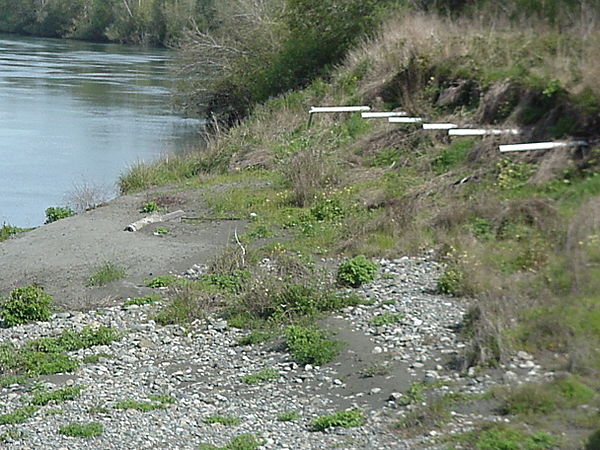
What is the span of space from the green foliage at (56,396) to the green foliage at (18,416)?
0.14 m

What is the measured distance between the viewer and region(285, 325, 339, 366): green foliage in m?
→ 9.05

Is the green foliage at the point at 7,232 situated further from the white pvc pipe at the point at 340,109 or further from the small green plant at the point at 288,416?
the small green plant at the point at 288,416

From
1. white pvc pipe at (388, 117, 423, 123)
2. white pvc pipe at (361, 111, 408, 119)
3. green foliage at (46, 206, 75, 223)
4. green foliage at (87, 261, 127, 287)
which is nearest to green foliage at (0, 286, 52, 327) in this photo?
green foliage at (87, 261, 127, 287)

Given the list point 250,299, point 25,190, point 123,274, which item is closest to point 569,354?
point 250,299

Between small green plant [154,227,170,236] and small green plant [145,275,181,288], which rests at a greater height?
small green plant [145,275,181,288]

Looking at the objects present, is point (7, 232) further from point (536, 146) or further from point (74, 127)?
point (74, 127)

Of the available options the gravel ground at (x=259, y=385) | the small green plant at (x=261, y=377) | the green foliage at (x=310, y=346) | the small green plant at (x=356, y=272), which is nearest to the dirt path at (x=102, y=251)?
the gravel ground at (x=259, y=385)

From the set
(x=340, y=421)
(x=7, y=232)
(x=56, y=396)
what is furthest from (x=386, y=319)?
(x=7, y=232)

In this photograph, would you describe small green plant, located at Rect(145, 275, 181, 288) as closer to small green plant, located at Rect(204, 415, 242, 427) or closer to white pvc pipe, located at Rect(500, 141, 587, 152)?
small green plant, located at Rect(204, 415, 242, 427)

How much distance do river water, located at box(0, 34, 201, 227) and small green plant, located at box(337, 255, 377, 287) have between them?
460 inches

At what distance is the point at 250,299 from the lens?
1080cm

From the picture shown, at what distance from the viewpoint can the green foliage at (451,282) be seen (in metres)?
10.3

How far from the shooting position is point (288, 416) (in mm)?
7664

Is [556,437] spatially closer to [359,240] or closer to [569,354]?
[569,354]
